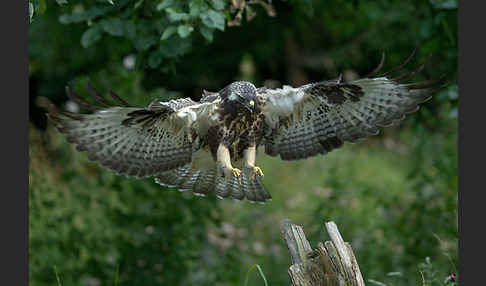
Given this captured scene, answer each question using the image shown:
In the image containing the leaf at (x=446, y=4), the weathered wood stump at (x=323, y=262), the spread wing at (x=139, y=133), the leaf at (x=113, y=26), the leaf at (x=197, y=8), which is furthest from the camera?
the leaf at (x=446, y=4)

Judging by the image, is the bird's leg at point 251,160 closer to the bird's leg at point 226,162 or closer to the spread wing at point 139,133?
the bird's leg at point 226,162

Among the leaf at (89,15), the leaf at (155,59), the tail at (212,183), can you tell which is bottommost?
the tail at (212,183)

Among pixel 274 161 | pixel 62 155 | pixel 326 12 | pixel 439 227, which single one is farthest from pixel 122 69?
pixel 439 227

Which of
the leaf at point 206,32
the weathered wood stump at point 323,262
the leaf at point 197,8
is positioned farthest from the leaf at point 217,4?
the weathered wood stump at point 323,262

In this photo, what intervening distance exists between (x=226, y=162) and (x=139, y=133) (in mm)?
597

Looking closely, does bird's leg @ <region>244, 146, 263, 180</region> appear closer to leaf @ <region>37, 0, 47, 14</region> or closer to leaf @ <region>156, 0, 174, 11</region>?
leaf @ <region>156, 0, 174, 11</region>

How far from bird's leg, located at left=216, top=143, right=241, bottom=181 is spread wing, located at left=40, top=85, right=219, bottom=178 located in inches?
7.5

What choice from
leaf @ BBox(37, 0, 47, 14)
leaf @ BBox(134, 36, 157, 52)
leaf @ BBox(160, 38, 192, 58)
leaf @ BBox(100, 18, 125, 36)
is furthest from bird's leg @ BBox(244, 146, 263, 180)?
leaf @ BBox(37, 0, 47, 14)

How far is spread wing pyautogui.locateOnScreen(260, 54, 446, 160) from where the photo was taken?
415 centimetres

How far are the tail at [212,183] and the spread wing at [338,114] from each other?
30 centimetres

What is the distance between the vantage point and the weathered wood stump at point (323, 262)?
11.5 feet

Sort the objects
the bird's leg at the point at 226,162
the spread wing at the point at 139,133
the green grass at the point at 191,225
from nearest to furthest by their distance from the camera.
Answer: the spread wing at the point at 139,133 → the bird's leg at the point at 226,162 → the green grass at the point at 191,225

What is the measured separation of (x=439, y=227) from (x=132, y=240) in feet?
10.8

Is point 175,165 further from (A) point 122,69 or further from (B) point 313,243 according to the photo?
(A) point 122,69
